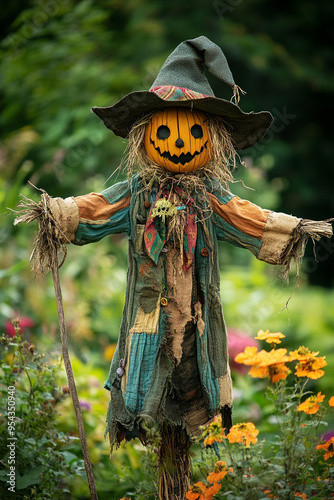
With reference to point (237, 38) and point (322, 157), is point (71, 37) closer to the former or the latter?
point (237, 38)

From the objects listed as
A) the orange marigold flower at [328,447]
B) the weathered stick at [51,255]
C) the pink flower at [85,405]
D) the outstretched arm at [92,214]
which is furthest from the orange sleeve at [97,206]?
the pink flower at [85,405]

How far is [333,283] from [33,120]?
186 inches

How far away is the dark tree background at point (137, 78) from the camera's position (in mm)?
5246

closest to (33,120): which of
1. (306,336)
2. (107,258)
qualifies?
(107,258)

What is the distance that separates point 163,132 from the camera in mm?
2262

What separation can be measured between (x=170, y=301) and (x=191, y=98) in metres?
0.73

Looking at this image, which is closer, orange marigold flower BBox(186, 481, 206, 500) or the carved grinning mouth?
orange marigold flower BBox(186, 481, 206, 500)

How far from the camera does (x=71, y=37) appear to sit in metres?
5.27

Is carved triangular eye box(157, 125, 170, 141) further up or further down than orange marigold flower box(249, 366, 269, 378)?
further up

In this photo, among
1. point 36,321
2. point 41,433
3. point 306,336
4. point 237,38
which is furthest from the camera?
point 237,38

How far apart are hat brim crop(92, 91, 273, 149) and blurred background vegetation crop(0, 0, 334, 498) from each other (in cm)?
86

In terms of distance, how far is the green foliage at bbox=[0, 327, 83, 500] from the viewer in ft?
7.54

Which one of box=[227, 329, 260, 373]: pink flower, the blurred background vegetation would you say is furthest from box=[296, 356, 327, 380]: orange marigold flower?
box=[227, 329, 260, 373]: pink flower

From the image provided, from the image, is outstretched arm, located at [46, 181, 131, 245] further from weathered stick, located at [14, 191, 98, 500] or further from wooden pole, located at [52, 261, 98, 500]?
wooden pole, located at [52, 261, 98, 500]
